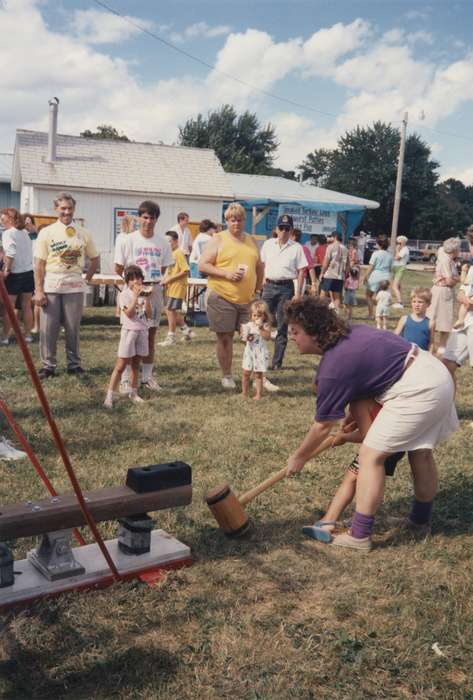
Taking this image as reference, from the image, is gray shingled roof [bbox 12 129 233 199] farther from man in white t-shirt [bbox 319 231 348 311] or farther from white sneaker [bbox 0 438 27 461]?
white sneaker [bbox 0 438 27 461]

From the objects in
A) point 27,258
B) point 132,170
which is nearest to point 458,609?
point 27,258

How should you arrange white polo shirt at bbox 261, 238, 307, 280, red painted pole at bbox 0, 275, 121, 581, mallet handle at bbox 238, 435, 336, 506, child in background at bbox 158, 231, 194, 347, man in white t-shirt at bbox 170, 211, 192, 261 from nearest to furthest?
red painted pole at bbox 0, 275, 121, 581
mallet handle at bbox 238, 435, 336, 506
white polo shirt at bbox 261, 238, 307, 280
child in background at bbox 158, 231, 194, 347
man in white t-shirt at bbox 170, 211, 192, 261

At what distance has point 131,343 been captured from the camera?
7.02m

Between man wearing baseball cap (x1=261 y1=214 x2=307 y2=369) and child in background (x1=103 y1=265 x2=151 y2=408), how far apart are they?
2.30 m

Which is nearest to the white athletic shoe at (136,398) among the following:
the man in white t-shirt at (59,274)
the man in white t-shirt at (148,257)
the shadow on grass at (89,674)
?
the man in white t-shirt at (148,257)

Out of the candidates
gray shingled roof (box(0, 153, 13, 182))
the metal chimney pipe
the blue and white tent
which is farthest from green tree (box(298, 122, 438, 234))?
the metal chimney pipe

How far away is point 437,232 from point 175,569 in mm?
57451

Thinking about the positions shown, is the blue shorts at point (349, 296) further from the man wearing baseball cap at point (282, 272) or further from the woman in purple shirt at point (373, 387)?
the woman in purple shirt at point (373, 387)

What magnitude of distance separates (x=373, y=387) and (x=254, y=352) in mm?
3752

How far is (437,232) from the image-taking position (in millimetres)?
57406

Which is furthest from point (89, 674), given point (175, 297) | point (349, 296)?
point (349, 296)

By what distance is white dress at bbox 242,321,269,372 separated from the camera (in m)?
7.56

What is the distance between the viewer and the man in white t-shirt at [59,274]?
7.75 m

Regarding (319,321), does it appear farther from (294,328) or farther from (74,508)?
(74,508)
